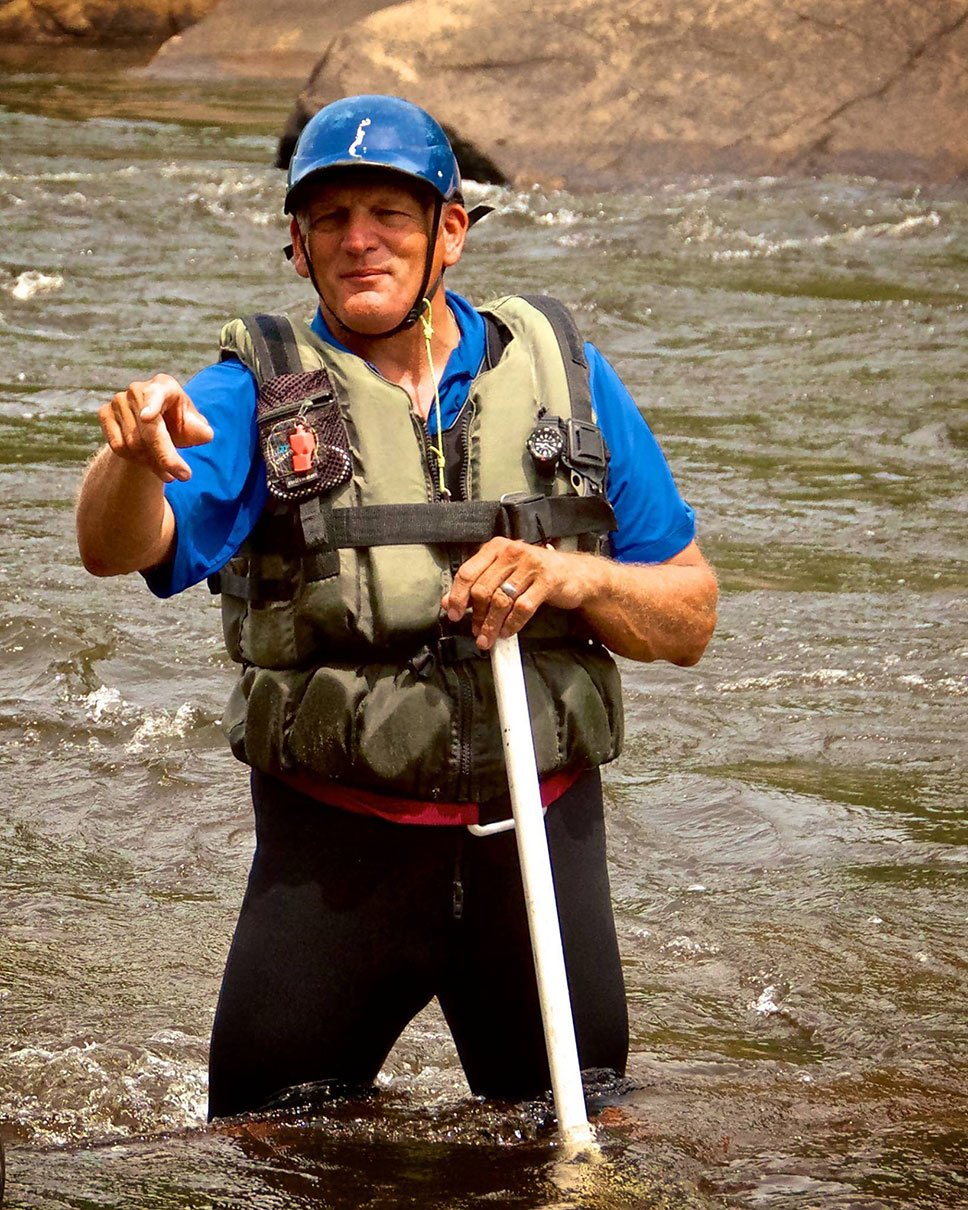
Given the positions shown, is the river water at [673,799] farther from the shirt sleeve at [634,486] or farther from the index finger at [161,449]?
the index finger at [161,449]

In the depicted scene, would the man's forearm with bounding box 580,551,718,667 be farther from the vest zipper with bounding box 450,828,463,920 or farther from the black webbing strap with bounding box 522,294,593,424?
the vest zipper with bounding box 450,828,463,920

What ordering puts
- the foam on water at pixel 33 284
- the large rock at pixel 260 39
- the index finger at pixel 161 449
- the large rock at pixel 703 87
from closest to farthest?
the index finger at pixel 161 449 < the foam on water at pixel 33 284 < the large rock at pixel 703 87 < the large rock at pixel 260 39

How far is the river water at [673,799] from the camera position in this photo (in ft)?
9.87

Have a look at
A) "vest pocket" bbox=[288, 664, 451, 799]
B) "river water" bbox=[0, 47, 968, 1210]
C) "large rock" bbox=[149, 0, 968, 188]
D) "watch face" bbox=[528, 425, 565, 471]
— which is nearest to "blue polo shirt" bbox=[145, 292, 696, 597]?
"watch face" bbox=[528, 425, 565, 471]

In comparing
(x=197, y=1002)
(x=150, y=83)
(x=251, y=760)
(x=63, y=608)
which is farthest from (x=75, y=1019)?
(x=150, y=83)

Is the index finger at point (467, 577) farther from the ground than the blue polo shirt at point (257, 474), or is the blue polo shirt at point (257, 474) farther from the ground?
the blue polo shirt at point (257, 474)

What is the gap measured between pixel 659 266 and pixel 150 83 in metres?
12.3

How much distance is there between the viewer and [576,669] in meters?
3.01

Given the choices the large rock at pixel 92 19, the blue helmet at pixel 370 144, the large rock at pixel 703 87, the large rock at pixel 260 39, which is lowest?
the blue helmet at pixel 370 144

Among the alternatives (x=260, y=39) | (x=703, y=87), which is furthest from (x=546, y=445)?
(x=260, y=39)

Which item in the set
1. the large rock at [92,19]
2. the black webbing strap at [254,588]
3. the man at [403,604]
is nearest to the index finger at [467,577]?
the man at [403,604]

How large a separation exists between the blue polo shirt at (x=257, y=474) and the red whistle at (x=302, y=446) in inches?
3.0

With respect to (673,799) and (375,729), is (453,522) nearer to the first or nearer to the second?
(375,729)

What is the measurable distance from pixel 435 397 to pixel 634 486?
1.15 ft
